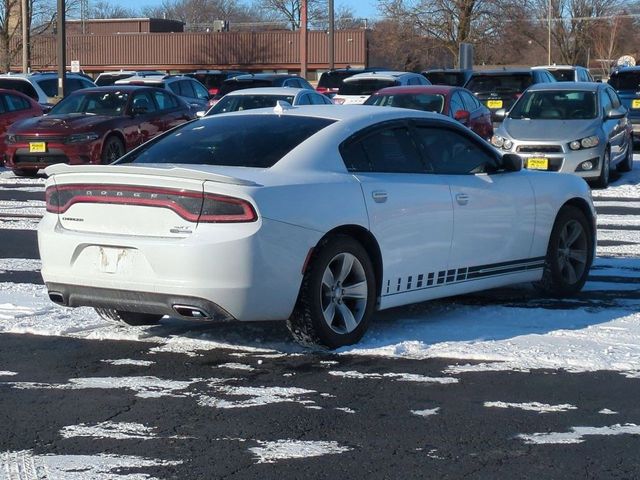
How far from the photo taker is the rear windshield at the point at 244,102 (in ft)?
68.7

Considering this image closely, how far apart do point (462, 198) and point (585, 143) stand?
10158 mm

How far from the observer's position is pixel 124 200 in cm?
662

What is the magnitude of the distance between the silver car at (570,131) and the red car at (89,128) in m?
6.23

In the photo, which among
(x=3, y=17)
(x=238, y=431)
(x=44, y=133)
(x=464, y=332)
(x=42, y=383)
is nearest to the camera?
(x=238, y=431)

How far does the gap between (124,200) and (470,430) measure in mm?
2453

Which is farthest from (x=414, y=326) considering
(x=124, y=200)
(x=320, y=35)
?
(x=320, y=35)

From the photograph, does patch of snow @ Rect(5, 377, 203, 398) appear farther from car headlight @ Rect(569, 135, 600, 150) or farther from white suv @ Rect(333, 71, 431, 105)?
white suv @ Rect(333, 71, 431, 105)

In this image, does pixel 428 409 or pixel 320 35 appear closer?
pixel 428 409

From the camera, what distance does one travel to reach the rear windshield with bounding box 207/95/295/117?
2095 cm

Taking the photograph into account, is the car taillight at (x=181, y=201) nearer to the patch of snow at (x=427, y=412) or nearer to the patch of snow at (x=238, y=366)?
the patch of snow at (x=238, y=366)

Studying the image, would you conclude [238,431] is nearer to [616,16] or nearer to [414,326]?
[414,326]

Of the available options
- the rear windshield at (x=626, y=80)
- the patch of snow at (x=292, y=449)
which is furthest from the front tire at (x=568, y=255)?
the rear windshield at (x=626, y=80)

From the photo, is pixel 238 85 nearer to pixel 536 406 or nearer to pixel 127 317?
pixel 127 317

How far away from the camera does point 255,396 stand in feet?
19.7
